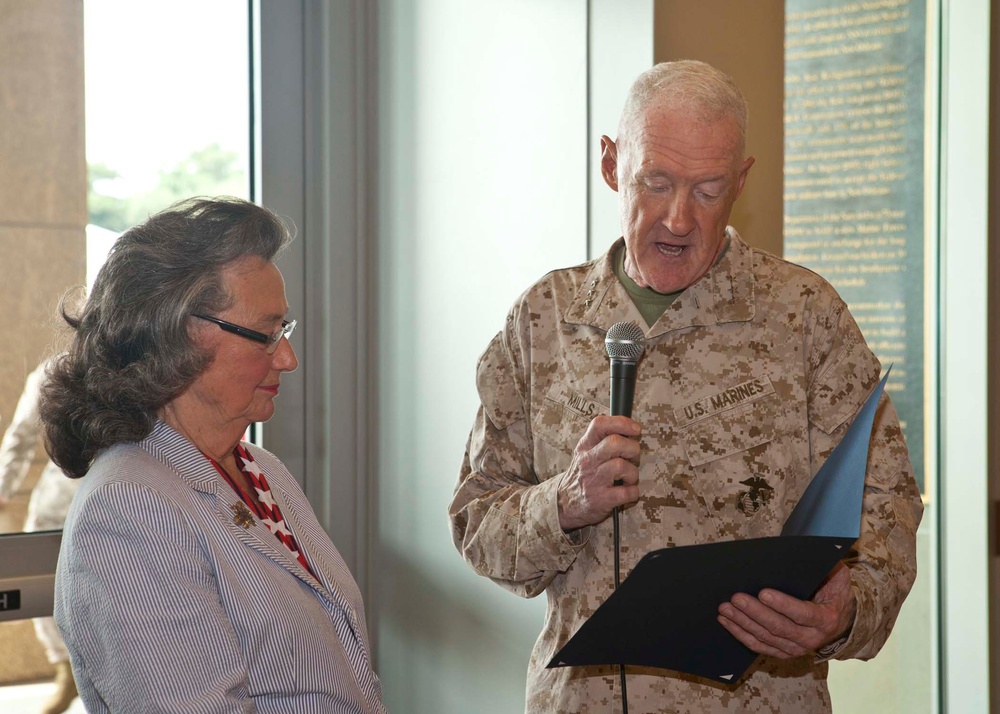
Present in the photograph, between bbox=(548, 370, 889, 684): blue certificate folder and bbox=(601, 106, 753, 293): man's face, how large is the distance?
15.5 inches

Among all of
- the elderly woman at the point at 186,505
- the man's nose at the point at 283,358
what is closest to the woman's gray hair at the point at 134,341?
the elderly woman at the point at 186,505

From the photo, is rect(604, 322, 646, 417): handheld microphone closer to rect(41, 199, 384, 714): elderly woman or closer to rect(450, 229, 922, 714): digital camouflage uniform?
rect(450, 229, 922, 714): digital camouflage uniform

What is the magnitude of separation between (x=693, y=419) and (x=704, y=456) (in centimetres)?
6

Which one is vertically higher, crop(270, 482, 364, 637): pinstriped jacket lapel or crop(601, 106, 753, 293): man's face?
crop(601, 106, 753, 293): man's face

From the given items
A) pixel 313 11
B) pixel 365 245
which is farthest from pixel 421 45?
pixel 365 245

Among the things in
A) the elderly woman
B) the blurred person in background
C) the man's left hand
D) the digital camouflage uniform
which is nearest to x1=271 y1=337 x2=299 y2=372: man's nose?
the elderly woman

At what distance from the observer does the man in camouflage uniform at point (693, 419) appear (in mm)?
1521

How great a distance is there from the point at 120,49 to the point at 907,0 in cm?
199

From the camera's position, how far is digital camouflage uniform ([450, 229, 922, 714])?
152 centimetres

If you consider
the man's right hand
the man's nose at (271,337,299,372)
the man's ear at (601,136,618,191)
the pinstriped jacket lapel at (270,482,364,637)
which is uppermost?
the man's ear at (601,136,618,191)

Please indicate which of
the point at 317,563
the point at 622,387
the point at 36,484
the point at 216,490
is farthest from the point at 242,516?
the point at 36,484

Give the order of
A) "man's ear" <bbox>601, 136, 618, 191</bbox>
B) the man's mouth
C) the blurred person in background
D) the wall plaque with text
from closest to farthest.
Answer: the man's mouth, "man's ear" <bbox>601, 136, 618, 191</bbox>, the blurred person in background, the wall plaque with text

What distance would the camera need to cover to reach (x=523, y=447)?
170 cm

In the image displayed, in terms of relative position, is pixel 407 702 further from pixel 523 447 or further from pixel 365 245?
pixel 523 447
